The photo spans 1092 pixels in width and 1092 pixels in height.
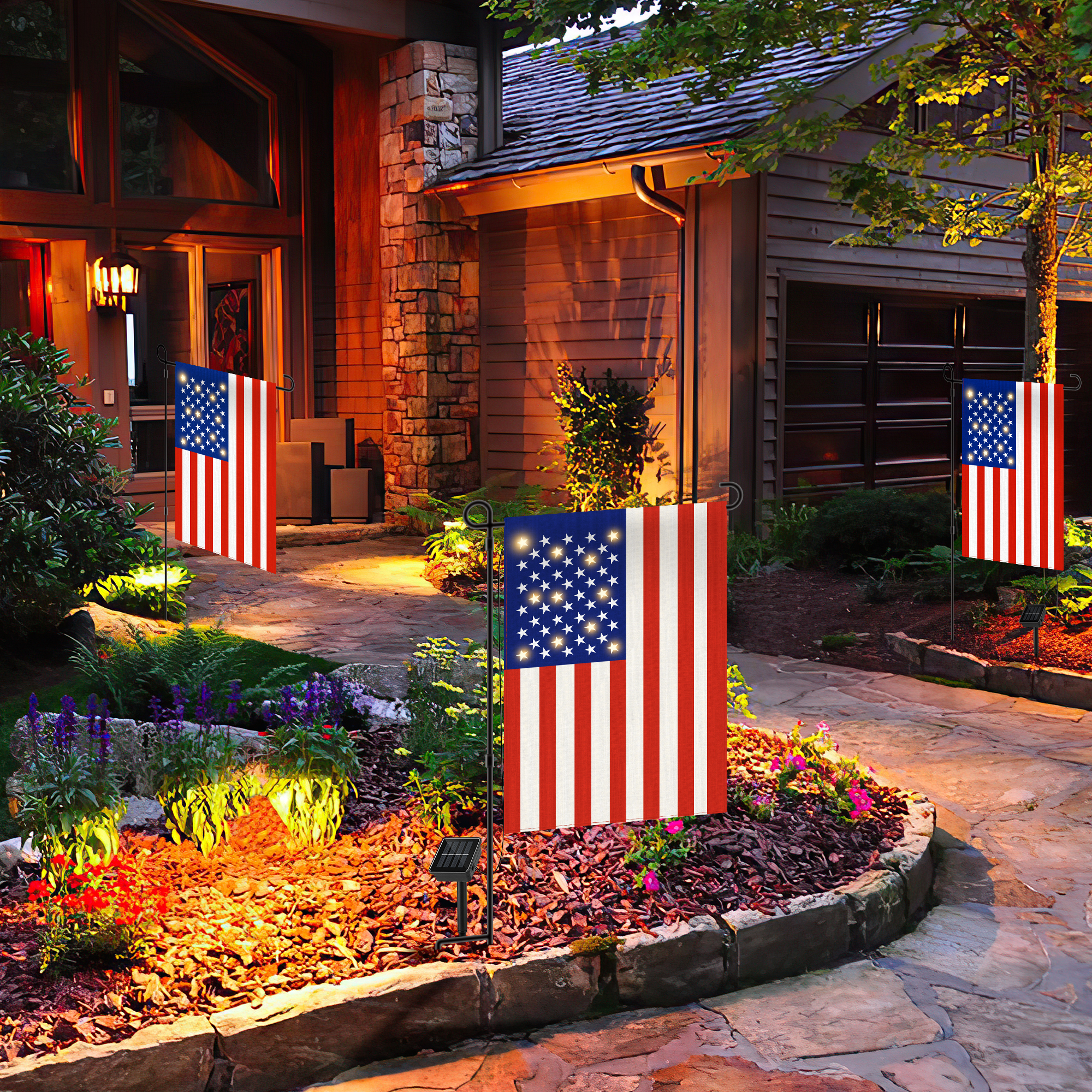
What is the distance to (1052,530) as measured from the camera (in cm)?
777

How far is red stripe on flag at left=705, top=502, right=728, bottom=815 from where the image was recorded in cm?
389

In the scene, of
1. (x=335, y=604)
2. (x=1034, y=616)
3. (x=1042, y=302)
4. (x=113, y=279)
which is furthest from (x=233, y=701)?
(x=113, y=279)

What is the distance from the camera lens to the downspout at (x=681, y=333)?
10625 millimetres

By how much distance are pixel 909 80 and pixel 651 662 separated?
6409mm

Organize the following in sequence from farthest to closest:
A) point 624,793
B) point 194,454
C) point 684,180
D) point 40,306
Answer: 1. point 40,306
2. point 684,180
3. point 194,454
4. point 624,793

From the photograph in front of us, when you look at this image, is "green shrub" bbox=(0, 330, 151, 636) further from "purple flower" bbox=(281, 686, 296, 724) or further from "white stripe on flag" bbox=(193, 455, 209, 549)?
"purple flower" bbox=(281, 686, 296, 724)

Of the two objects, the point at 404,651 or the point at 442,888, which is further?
the point at 404,651

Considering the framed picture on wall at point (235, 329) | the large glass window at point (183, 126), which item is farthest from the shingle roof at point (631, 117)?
the framed picture on wall at point (235, 329)

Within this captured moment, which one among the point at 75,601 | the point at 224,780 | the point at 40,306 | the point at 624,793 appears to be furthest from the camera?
the point at 40,306

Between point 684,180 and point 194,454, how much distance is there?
18.9 ft

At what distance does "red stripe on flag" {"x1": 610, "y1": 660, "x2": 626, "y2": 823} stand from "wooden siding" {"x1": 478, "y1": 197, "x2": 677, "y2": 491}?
7.51m

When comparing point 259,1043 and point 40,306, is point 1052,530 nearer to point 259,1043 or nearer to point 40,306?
point 259,1043

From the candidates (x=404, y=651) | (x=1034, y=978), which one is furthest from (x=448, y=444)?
(x=1034, y=978)

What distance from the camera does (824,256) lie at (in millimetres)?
11758
